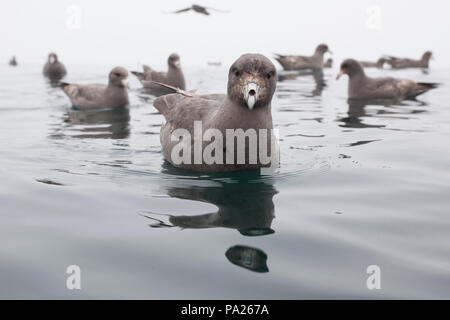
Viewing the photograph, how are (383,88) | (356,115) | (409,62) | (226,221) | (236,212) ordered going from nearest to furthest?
(226,221) < (236,212) < (356,115) < (383,88) < (409,62)

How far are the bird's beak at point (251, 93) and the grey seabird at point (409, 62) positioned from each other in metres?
29.1

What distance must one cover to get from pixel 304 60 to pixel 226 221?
25177 mm

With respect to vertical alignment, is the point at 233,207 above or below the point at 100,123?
below

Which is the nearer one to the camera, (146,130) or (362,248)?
(362,248)

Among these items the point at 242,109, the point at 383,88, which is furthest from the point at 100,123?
the point at 383,88

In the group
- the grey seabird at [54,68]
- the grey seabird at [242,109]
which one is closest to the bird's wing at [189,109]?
the grey seabird at [242,109]

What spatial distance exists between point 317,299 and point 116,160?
183 inches

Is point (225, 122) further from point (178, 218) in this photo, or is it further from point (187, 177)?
point (178, 218)

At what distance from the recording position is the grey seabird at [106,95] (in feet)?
48.0

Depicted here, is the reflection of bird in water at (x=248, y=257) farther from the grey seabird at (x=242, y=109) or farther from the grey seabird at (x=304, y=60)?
the grey seabird at (x=304, y=60)

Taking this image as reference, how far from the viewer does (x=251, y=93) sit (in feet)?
20.0

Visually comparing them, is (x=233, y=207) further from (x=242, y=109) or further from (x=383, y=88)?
(x=383, y=88)
